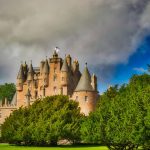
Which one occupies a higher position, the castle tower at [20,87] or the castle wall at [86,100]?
the castle tower at [20,87]

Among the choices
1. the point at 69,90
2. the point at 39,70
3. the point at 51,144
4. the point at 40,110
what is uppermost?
the point at 39,70

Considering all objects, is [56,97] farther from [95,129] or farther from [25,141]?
[95,129]

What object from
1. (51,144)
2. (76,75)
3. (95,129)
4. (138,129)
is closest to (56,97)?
(51,144)

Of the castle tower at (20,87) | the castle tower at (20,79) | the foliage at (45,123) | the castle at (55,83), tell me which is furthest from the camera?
the castle tower at (20,79)

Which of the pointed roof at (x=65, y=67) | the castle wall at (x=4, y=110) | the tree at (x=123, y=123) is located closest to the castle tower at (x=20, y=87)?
the castle wall at (x=4, y=110)

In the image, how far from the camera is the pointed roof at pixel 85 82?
4198 inches

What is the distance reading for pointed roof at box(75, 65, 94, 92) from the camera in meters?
107

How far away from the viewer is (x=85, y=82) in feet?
354

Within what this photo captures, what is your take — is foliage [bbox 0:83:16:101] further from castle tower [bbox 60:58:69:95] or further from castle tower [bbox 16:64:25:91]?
castle tower [bbox 60:58:69:95]

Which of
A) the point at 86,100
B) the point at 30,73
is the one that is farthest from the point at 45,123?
the point at 30,73

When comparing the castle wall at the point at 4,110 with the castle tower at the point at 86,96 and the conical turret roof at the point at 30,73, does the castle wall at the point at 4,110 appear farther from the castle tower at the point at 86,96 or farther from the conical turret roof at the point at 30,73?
the castle tower at the point at 86,96

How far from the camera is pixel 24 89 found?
121125 millimetres

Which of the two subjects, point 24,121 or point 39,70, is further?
point 39,70

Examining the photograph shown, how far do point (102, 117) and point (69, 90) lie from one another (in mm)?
61014
